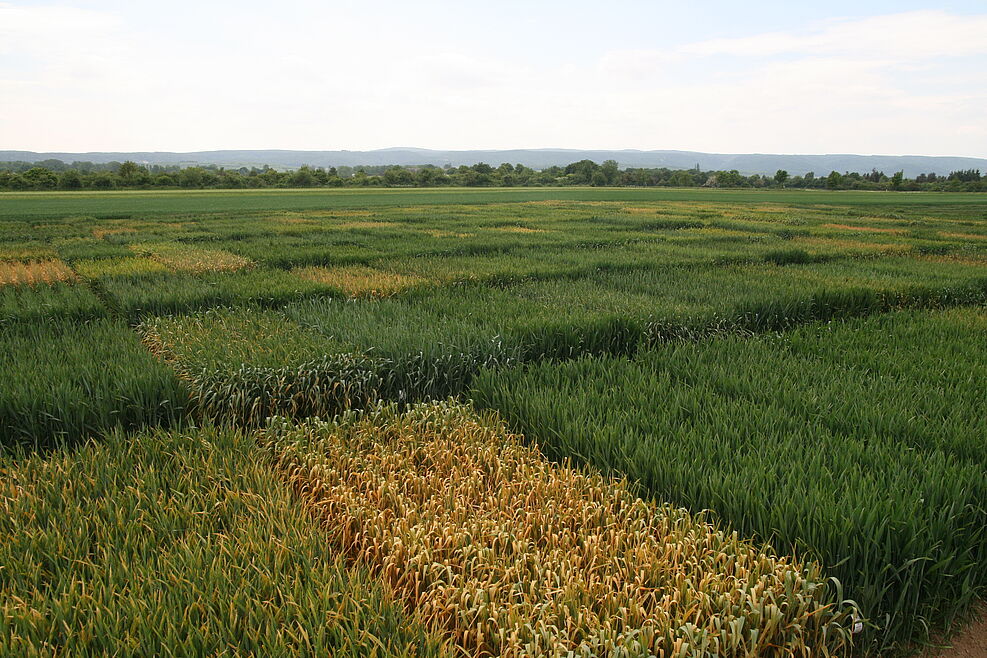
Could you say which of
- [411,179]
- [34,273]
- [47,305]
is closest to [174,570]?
[47,305]

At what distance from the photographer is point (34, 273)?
10.8 m

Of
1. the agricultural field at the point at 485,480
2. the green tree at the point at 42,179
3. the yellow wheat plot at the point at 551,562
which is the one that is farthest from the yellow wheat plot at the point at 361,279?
the green tree at the point at 42,179

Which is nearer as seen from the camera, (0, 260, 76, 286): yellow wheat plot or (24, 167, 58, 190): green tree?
(0, 260, 76, 286): yellow wheat plot

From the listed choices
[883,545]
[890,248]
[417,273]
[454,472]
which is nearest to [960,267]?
[890,248]

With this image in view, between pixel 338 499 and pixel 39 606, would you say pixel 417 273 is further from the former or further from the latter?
pixel 39 606

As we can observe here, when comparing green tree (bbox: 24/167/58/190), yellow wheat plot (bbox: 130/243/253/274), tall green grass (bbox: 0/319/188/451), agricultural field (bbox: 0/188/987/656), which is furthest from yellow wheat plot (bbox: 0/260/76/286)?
green tree (bbox: 24/167/58/190)

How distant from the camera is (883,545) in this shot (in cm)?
279

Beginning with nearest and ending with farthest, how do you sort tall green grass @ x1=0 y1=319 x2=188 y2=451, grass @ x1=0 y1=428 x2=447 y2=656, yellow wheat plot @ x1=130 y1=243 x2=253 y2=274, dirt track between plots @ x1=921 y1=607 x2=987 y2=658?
1. grass @ x1=0 y1=428 x2=447 y2=656
2. dirt track between plots @ x1=921 y1=607 x2=987 y2=658
3. tall green grass @ x1=0 y1=319 x2=188 y2=451
4. yellow wheat plot @ x1=130 y1=243 x2=253 y2=274

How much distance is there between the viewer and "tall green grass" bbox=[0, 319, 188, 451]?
4465mm

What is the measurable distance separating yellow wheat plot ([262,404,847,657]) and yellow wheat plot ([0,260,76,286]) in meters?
9.23

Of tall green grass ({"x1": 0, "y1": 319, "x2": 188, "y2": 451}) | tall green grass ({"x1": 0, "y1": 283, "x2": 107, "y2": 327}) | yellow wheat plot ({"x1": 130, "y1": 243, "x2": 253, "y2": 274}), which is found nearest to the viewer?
tall green grass ({"x1": 0, "y1": 319, "x2": 188, "y2": 451})

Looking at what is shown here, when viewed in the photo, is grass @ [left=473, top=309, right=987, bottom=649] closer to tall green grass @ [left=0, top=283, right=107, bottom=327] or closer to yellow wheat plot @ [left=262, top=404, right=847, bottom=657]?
yellow wheat plot @ [left=262, top=404, right=847, bottom=657]

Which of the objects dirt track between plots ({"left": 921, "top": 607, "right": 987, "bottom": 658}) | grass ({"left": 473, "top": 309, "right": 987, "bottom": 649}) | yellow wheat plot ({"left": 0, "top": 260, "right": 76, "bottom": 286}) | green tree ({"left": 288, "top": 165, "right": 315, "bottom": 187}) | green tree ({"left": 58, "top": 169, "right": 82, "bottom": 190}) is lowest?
dirt track between plots ({"left": 921, "top": 607, "right": 987, "bottom": 658})

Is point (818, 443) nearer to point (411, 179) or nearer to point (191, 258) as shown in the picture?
point (191, 258)
